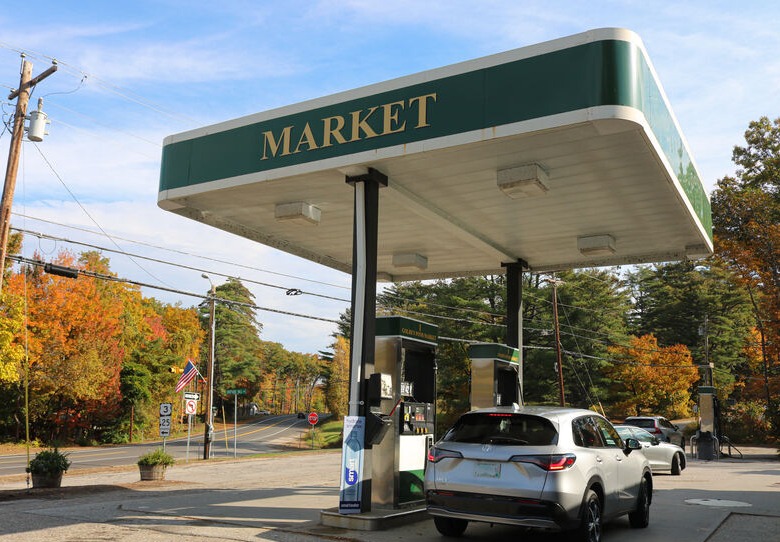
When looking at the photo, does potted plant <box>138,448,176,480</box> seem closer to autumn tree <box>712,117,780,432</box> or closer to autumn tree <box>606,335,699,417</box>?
autumn tree <box>712,117,780,432</box>

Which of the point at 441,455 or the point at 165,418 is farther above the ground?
the point at 441,455

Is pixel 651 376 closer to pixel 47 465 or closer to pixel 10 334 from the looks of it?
pixel 10 334

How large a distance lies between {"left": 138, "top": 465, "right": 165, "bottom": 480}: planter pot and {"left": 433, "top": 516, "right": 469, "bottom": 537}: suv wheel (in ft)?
41.1

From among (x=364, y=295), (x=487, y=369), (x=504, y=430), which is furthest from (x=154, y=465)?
(x=504, y=430)

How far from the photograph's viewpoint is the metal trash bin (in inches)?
1102

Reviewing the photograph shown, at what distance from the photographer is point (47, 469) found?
1461 cm

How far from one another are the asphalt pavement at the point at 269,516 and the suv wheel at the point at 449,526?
0.35 ft

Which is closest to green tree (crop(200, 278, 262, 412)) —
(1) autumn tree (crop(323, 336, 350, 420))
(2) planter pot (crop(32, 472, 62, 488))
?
(1) autumn tree (crop(323, 336, 350, 420))

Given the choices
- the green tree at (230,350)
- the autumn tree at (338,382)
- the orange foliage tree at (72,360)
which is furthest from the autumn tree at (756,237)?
the green tree at (230,350)

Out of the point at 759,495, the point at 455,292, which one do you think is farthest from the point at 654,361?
the point at 759,495

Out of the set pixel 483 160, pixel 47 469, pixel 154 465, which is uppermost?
pixel 483 160

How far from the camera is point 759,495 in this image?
13.4 m

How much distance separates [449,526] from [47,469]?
33.6 ft

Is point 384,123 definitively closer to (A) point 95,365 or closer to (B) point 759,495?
Answer: (B) point 759,495
